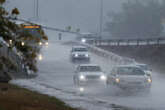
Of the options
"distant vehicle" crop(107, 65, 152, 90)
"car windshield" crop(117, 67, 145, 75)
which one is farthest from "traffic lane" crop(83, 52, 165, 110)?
"car windshield" crop(117, 67, 145, 75)

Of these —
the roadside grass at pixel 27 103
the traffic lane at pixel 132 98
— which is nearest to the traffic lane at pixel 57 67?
the traffic lane at pixel 132 98

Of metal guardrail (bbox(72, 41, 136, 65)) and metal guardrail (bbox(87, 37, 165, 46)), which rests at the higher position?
metal guardrail (bbox(87, 37, 165, 46))

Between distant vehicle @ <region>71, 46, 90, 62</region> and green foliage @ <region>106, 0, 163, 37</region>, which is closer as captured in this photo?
distant vehicle @ <region>71, 46, 90, 62</region>

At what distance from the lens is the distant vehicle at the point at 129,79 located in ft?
79.7

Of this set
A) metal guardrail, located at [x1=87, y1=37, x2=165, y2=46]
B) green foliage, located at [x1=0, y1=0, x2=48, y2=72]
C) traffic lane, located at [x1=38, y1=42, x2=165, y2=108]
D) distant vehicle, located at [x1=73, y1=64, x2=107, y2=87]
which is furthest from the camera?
metal guardrail, located at [x1=87, y1=37, x2=165, y2=46]

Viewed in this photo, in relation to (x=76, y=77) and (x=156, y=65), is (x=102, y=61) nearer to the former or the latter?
(x=156, y=65)

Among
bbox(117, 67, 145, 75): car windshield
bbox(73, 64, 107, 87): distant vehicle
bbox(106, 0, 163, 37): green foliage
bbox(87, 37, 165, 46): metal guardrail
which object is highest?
bbox(106, 0, 163, 37): green foliage

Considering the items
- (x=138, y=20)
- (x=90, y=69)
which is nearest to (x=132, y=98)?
(x=90, y=69)

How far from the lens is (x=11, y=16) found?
13.8 m

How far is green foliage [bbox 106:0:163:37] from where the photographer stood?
12838 cm

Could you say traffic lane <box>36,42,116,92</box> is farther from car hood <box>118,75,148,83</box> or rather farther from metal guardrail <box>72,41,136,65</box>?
car hood <box>118,75,148,83</box>

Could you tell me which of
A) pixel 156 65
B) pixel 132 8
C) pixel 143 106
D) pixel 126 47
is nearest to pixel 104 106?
pixel 143 106

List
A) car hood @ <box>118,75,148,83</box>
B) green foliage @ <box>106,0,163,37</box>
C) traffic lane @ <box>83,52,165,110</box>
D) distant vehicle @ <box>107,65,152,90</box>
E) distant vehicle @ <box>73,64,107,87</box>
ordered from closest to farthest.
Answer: traffic lane @ <box>83,52,165,110</box>, distant vehicle @ <box>107,65,152,90</box>, car hood @ <box>118,75,148,83</box>, distant vehicle @ <box>73,64,107,87</box>, green foliage @ <box>106,0,163,37</box>

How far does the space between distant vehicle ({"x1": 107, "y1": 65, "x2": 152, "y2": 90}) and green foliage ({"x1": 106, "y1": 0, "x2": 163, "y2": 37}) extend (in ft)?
322
